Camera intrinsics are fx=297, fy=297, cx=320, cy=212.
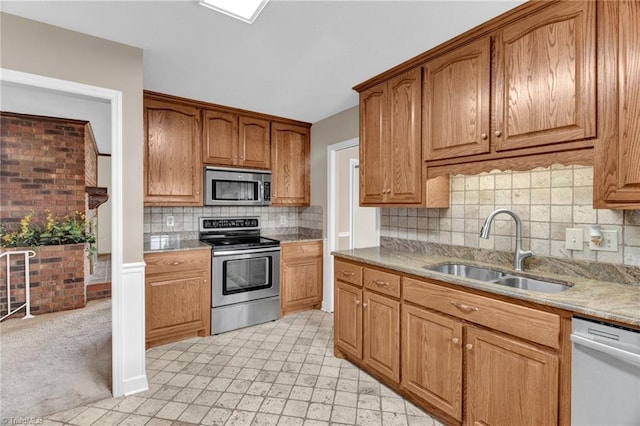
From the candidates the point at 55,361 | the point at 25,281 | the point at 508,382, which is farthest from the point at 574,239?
the point at 25,281

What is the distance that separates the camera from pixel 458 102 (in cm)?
191

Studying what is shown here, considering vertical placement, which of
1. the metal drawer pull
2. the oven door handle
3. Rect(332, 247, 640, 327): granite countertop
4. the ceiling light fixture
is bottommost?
the metal drawer pull

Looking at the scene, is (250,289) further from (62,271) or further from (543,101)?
(543,101)

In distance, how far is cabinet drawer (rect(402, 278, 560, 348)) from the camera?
4.13 feet

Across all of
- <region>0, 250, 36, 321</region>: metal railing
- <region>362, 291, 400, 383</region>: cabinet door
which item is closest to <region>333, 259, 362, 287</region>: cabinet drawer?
<region>362, 291, 400, 383</region>: cabinet door

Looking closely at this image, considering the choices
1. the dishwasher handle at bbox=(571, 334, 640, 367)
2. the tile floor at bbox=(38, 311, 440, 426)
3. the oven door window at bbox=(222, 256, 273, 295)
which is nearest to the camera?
the dishwasher handle at bbox=(571, 334, 640, 367)

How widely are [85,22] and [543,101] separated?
2587mm

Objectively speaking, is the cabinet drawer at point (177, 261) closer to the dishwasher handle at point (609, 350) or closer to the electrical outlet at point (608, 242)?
the dishwasher handle at point (609, 350)

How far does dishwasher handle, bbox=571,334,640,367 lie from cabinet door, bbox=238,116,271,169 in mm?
3114

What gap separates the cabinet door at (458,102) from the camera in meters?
1.78

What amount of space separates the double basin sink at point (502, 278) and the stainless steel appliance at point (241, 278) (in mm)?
1859

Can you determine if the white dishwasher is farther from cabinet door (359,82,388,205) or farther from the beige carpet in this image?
the beige carpet

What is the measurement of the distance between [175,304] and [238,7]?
95.7 inches

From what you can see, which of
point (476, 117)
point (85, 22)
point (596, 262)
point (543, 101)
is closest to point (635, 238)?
point (596, 262)
